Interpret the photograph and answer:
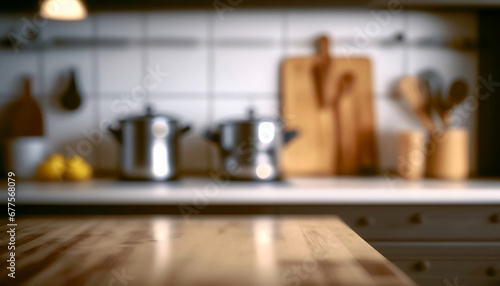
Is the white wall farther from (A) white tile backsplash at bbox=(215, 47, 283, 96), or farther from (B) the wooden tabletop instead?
(B) the wooden tabletop

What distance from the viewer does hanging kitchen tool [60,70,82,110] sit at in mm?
1885

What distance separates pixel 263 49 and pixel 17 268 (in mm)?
1458

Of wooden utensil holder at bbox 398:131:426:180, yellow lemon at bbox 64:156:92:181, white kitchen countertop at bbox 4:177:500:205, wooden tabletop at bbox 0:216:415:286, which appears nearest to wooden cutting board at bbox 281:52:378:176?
wooden utensil holder at bbox 398:131:426:180

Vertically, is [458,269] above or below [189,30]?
below

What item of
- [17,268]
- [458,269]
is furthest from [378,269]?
[458,269]

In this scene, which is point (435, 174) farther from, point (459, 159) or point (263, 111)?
point (263, 111)

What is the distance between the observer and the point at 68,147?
1.93 m

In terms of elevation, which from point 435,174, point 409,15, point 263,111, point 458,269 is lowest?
point 458,269

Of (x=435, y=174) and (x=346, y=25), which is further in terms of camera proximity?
(x=346, y=25)

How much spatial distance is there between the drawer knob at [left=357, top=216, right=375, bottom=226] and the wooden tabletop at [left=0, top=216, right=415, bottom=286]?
0.53 meters

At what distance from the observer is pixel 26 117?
1897mm

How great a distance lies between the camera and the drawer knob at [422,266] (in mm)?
1389

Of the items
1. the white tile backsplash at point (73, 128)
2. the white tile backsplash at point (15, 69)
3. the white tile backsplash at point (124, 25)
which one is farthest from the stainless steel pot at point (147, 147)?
the white tile backsplash at point (15, 69)

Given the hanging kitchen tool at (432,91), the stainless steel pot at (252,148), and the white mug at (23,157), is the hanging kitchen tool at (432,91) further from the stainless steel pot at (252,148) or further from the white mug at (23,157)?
the white mug at (23,157)
